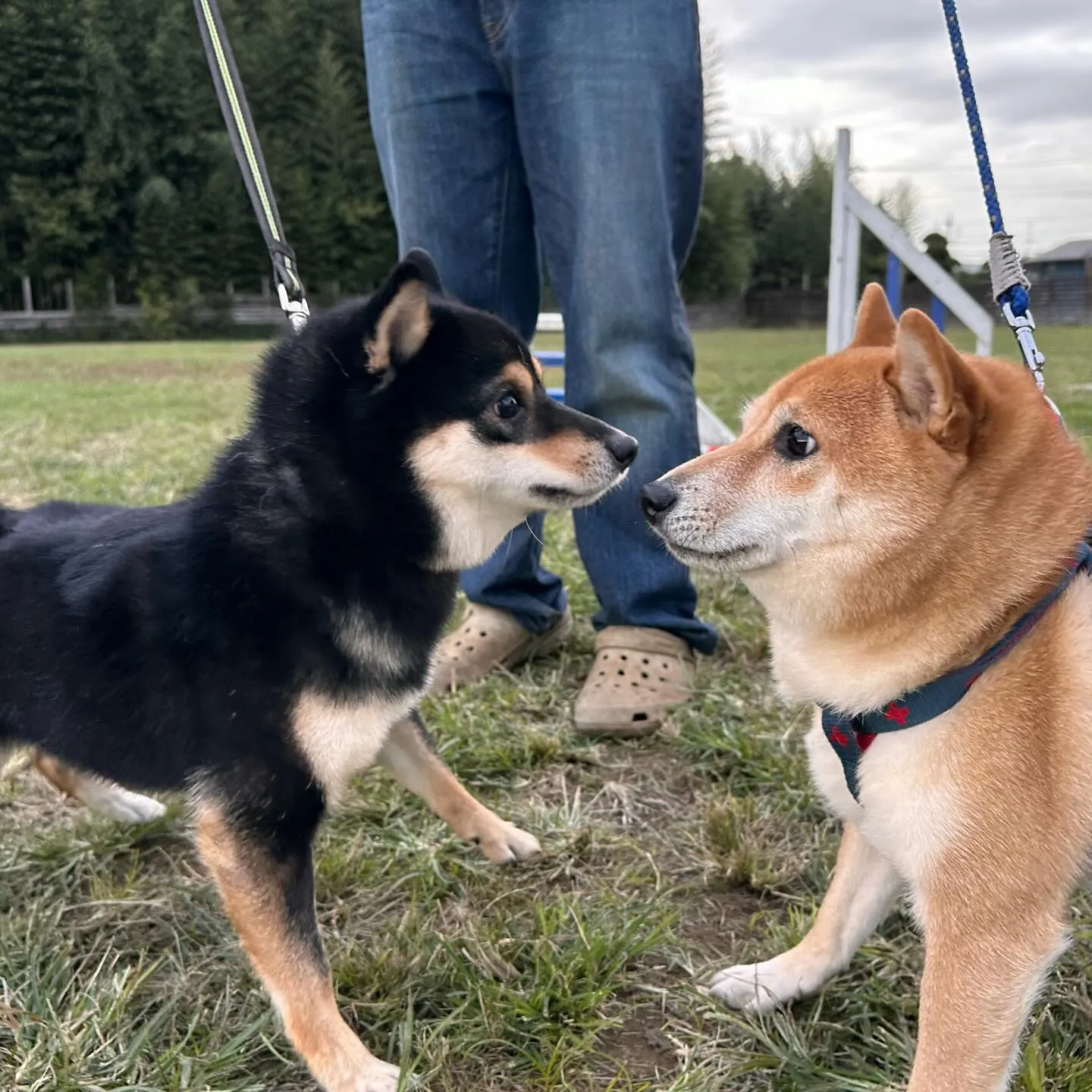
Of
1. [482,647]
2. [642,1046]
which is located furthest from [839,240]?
[642,1046]

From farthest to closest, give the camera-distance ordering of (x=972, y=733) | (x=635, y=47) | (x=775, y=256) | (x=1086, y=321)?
1. (x=775, y=256)
2. (x=1086, y=321)
3. (x=635, y=47)
4. (x=972, y=733)

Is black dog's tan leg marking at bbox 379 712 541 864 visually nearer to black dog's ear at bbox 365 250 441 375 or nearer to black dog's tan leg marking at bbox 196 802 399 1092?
black dog's tan leg marking at bbox 196 802 399 1092

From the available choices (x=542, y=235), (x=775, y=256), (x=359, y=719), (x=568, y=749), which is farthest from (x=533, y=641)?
(x=775, y=256)

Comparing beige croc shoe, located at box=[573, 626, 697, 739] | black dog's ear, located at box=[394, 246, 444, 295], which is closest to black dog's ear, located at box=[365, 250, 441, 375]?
black dog's ear, located at box=[394, 246, 444, 295]

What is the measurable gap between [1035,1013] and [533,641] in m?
1.81

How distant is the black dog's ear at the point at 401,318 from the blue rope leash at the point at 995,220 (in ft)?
3.63

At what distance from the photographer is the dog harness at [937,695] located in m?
1.44

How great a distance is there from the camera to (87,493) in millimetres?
5406

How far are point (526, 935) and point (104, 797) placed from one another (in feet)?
3.64

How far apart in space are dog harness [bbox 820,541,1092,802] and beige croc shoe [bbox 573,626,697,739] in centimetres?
115

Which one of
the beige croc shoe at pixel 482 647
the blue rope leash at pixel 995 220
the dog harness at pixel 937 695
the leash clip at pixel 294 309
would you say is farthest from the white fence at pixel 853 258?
the dog harness at pixel 937 695

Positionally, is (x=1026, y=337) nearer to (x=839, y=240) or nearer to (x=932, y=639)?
(x=932, y=639)

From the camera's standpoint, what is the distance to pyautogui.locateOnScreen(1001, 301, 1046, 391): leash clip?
1786mm

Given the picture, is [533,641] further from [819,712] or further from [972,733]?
[972,733]
